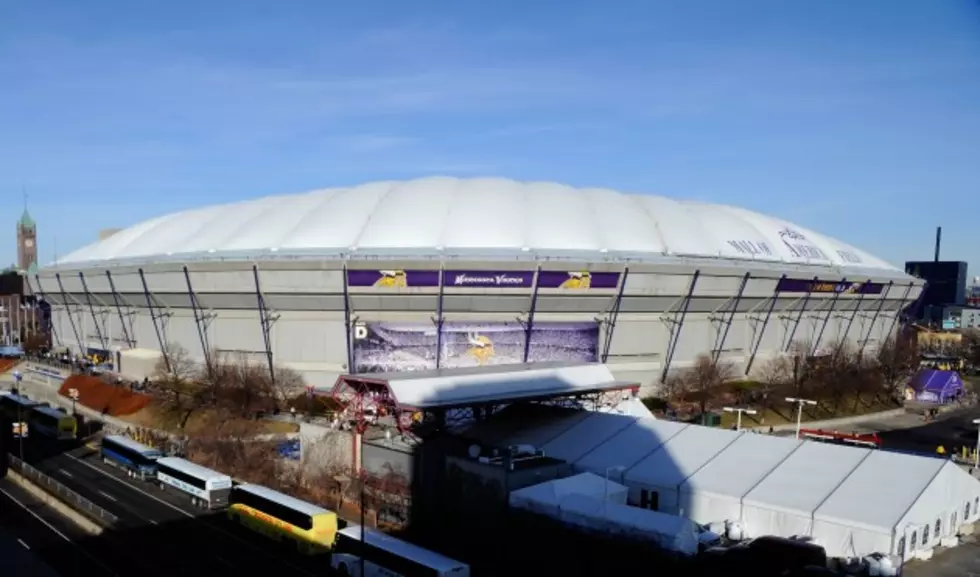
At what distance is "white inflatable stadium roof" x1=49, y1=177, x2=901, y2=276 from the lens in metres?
45.3

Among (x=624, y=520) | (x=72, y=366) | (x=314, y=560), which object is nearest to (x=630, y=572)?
(x=624, y=520)

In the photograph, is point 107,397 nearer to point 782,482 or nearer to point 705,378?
point 705,378

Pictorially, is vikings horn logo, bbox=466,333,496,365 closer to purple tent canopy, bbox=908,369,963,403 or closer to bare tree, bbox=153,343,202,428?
bare tree, bbox=153,343,202,428

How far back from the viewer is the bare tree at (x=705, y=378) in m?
45.3

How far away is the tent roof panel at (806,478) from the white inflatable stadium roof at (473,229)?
22.3m

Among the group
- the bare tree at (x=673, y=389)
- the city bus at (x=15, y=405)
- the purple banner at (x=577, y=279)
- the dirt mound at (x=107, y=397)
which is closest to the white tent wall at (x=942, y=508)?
the bare tree at (x=673, y=389)

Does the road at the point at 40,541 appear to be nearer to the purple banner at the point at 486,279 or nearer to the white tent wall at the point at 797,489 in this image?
the white tent wall at the point at 797,489

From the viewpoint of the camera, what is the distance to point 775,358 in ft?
183

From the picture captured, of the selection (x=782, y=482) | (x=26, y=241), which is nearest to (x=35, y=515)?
(x=782, y=482)

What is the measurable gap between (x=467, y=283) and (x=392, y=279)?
4494 millimetres

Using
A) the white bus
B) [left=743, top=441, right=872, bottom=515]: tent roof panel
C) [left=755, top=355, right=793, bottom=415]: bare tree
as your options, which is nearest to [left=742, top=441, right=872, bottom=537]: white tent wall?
[left=743, top=441, right=872, bottom=515]: tent roof panel

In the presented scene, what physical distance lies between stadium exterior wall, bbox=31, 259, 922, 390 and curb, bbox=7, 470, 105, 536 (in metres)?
16.7

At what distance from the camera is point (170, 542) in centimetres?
2389

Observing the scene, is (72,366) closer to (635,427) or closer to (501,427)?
(501,427)
